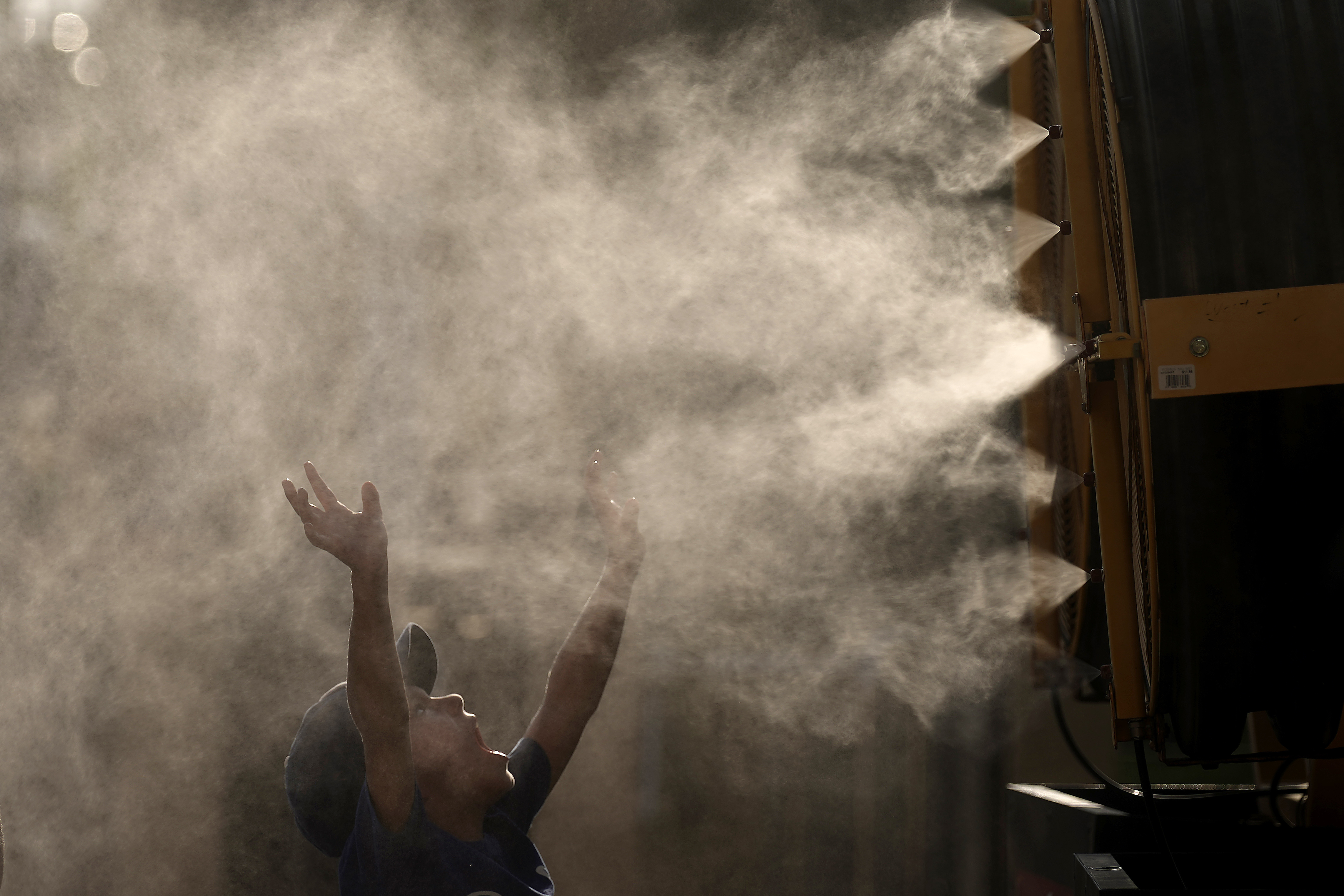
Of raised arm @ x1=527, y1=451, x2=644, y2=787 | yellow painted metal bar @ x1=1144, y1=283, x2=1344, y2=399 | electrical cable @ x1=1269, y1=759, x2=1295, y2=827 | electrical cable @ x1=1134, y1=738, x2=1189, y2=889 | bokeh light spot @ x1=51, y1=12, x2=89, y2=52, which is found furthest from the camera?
bokeh light spot @ x1=51, y1=12, x2=89, y2=52

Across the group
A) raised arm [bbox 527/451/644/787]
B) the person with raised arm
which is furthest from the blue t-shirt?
raised arm [bbox 527/451/644/787]

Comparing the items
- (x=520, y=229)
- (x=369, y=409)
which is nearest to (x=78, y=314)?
(x=369, y=409)

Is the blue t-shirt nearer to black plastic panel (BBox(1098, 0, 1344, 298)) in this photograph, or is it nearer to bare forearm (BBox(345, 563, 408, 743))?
bare forearm (BBox(345, 563, 408, 743))

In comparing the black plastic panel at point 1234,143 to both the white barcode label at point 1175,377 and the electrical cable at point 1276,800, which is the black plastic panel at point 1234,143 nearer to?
the white barcode label at point 1175,377

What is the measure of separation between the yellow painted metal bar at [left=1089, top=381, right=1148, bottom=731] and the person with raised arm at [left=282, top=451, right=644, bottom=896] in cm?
105

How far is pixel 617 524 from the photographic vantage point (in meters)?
2.12

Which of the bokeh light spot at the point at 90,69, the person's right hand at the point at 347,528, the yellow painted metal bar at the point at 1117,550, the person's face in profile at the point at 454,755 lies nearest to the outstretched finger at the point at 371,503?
the person's right hand at the point at 347,528

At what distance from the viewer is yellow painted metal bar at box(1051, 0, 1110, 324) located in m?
1.48

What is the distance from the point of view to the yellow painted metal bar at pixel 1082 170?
148cm

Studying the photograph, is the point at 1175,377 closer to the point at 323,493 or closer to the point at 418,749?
the point at 323,493

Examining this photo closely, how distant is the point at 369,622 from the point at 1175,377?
1368 mm

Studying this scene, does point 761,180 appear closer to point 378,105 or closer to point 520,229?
point 520,229

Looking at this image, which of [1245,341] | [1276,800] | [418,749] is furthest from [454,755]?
[1276,800]

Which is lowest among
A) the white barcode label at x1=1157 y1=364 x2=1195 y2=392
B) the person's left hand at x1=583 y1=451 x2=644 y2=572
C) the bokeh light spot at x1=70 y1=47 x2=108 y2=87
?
the person's left hand at x1=583 y1=451 x2=644 y2=572
